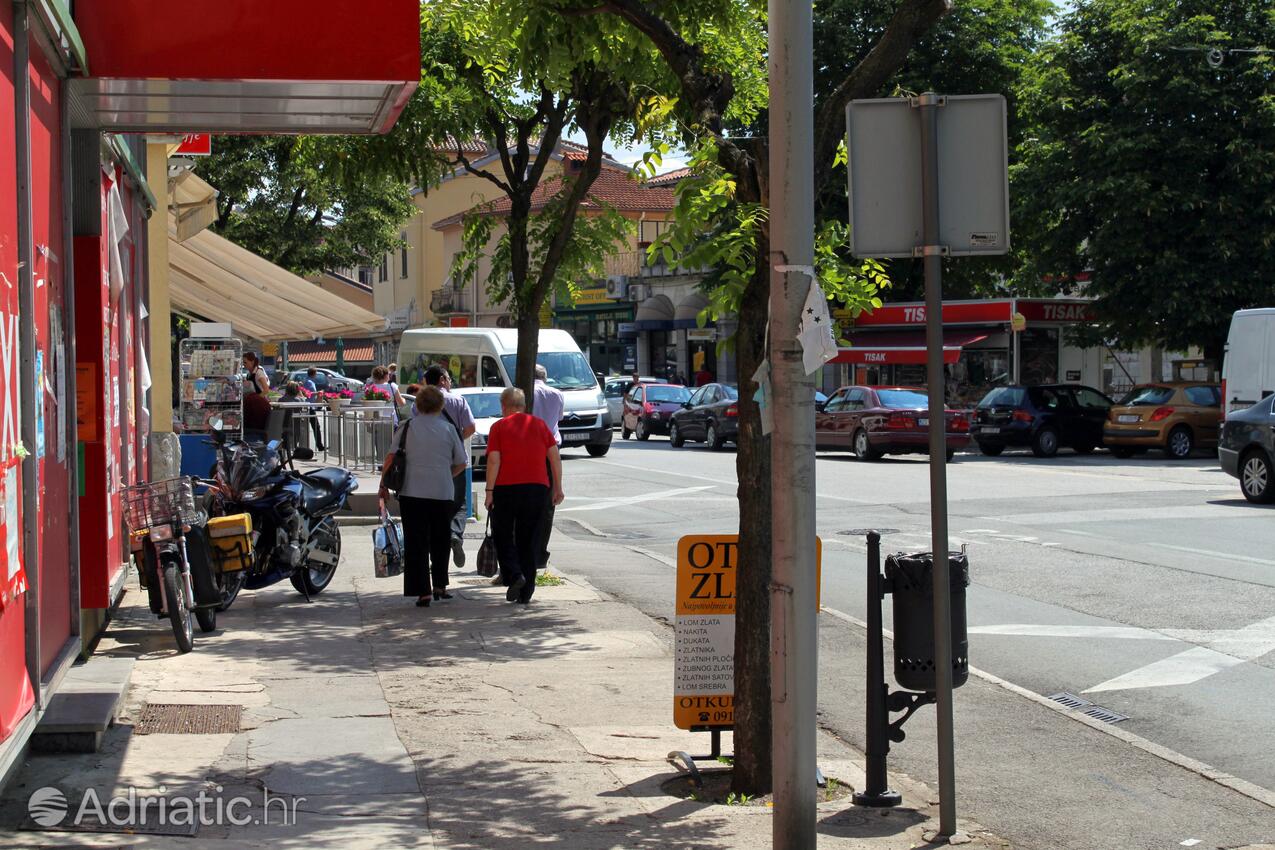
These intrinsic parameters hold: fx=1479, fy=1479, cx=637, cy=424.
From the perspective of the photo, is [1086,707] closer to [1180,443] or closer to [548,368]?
[548,368]

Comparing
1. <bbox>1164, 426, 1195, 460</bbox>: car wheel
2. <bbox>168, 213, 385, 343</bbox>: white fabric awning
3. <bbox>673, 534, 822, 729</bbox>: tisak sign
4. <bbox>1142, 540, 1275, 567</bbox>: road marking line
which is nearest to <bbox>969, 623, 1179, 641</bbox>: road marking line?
<bbox>1142, 540, 1275, 567</bbox>: road marking line

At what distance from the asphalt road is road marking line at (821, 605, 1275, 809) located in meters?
0.04

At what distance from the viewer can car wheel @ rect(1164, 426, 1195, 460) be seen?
29734 millimetres

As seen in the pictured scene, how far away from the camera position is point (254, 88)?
8070mm

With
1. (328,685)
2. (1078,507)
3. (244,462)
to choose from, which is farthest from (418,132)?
(1078,507)

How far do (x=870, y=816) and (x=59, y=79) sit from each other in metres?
5.47

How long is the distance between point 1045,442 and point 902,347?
9398 mm

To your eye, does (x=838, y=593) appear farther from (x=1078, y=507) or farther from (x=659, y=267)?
(x=659, y=267)

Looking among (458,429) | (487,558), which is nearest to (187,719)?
(487,558)

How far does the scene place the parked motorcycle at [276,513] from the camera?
1121 centimetres

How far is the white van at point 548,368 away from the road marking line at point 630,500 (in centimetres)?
722

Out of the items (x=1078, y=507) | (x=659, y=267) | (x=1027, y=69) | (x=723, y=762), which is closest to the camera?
(x=723, y=762)

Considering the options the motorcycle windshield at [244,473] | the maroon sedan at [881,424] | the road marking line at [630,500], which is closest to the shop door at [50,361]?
the motorcycle windshield at [244,473]

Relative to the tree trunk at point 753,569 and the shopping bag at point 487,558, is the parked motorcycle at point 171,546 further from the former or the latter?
the tree trunk at point 753,569
